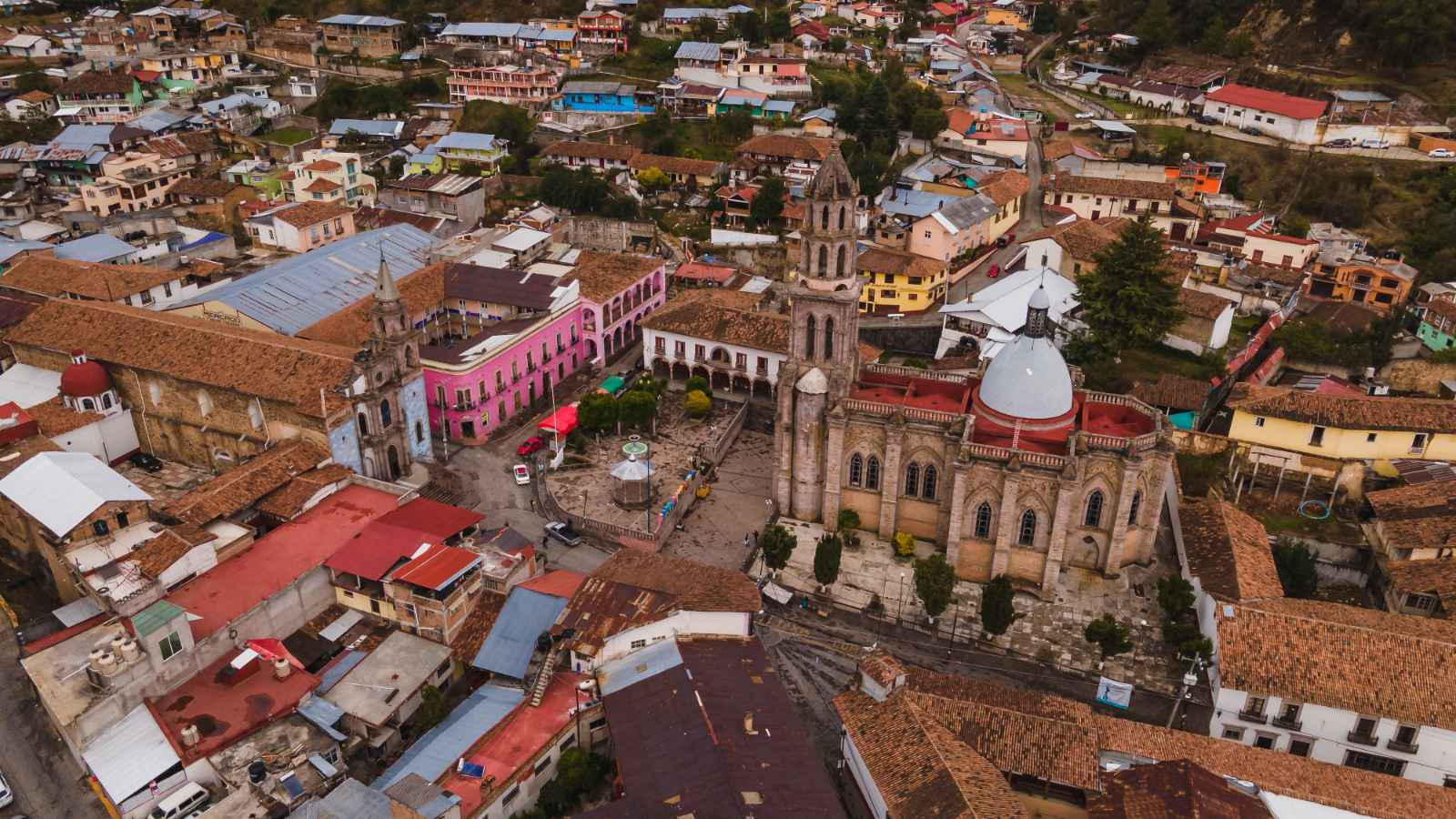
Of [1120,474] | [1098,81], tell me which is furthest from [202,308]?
[1098,81]

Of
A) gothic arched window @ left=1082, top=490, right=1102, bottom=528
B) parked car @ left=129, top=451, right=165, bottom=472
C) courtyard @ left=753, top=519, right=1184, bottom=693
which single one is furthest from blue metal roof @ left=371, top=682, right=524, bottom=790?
parked car @ left=129, top=451, right=165, bottom=472

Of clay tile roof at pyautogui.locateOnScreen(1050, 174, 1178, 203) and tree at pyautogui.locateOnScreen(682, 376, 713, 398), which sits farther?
clay tile roof at pyautogui.locateOnScreen(1050, 174, 1178, 203)

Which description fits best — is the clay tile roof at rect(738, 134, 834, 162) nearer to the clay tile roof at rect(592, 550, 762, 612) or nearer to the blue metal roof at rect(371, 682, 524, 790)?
the clay tile roof at rect(592, 550, 762, 612)

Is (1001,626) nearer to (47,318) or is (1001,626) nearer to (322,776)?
(322,776)

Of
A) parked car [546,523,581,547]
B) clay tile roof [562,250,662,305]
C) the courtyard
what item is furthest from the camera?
clay tile roof [562,250,662,305]

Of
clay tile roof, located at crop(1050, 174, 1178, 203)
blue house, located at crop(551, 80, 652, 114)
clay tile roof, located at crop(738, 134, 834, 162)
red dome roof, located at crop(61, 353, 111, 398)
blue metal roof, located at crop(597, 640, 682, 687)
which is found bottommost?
blue metal roof, located at crop(597, 640, 682, 687)

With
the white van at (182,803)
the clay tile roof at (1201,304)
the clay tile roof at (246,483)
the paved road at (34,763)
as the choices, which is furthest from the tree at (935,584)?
the clay tile roof at (1201,304)
